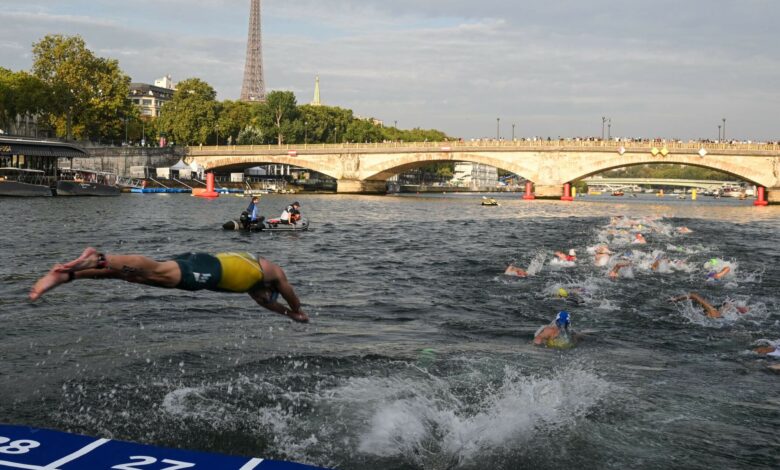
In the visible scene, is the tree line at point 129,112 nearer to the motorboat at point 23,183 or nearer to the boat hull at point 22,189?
the motorboat at point 23,183

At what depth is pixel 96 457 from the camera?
6.96 meters

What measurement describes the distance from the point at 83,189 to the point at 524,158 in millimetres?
51986

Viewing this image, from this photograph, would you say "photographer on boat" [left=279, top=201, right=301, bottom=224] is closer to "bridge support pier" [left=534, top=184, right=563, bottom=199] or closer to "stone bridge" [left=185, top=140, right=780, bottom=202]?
"stone bridge" [left=185, top=140, right=780, bottom=202]

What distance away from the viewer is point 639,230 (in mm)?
44094

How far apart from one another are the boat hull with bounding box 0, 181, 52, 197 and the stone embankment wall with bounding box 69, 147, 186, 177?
97.2 feet

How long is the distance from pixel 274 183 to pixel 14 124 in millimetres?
41100

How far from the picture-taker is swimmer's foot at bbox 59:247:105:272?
6.86m

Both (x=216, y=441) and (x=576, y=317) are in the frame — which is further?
(x=576, y=317)

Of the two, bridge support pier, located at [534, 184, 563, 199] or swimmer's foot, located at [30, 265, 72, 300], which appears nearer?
swimmer's foot, located at [30, 265, 72, 300]

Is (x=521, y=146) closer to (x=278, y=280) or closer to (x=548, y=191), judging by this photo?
(x=548, y=191)

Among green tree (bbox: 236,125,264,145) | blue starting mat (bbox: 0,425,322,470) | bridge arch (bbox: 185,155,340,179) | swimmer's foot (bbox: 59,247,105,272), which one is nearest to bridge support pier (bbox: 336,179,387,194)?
bridge arch (bbox: 185,155,340,179)

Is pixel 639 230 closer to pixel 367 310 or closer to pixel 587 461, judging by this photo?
pixel 367 310

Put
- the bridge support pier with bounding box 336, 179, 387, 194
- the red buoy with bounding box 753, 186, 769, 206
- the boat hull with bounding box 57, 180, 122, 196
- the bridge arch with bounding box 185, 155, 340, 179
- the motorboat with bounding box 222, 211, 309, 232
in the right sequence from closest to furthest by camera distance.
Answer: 1. the motorboat with bounding box 222, 211, 309, 232
2. the boat hull with bounding box 57, 180, 122, 196
3. the red buoy with bounding box 753, 186, 769, 206
4. the bridge arch with bounding box 185, 155, 340, 179
5. the bridge support pier with bounding box 336, 179, 387, 194

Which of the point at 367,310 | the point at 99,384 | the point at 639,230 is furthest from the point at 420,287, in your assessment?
the point at 639,230
